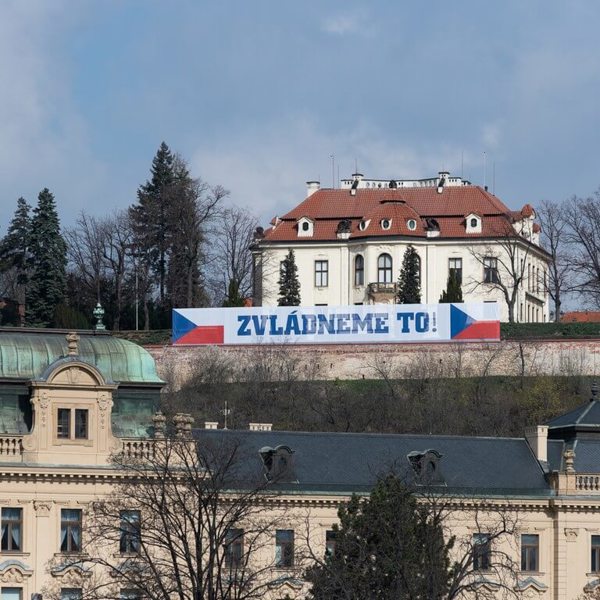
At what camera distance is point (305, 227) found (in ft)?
503

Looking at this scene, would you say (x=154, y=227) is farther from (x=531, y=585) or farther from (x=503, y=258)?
(x=531, y=585)

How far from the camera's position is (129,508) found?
268 ft

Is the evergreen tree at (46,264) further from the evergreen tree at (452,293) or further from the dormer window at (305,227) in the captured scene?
the evergreen tree at (452,293)

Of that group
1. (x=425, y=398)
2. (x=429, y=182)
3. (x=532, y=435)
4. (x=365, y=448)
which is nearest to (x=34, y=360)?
(x=365, y=448)

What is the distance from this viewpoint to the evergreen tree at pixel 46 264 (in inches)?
5709

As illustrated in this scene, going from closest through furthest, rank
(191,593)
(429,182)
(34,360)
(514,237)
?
(191,593), (34,360), (514,237), (429,182)

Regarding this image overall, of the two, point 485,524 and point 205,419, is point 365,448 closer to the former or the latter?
point 485,524

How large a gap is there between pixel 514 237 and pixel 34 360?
68110 millimetres

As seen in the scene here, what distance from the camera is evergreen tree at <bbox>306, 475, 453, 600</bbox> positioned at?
7344cm

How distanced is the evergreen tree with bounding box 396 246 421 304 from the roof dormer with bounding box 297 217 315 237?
22.0ft

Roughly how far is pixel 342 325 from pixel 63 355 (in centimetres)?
4799

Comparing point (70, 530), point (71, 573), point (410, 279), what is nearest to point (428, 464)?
point (70, 530)

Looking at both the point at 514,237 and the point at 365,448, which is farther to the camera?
the point at 514,237

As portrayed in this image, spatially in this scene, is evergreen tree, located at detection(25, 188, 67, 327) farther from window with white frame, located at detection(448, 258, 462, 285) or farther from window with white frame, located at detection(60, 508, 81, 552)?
window with white frame, located at detection(60, 508, 81, 552)
